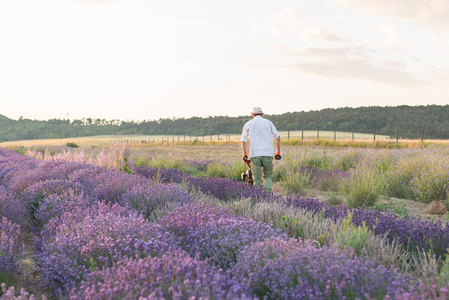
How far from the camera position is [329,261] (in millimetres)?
2508

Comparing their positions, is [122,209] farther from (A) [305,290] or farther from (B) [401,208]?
(B) [401,208]

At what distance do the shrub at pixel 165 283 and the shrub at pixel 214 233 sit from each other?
1.73 feet

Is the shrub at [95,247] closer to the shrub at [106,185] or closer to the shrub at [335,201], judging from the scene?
the shrub at [106,185]

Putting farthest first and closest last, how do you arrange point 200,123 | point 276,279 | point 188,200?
point 200,123, point 188,200, point 276,279

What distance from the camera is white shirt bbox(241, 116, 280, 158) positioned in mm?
7254

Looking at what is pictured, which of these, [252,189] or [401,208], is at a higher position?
[252,189]

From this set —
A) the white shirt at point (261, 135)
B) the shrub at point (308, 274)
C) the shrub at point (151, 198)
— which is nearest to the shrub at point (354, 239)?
the shrub at point (308, 274)

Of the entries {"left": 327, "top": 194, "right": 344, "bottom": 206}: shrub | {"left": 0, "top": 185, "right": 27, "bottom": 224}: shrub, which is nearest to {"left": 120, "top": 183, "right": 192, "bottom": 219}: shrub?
{"left": 0, "top": 185, "right": 27, "bottom": 224}: shrub

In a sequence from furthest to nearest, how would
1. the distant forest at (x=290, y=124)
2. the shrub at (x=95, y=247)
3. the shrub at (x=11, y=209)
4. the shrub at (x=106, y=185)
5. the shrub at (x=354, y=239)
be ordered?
the distant forest at (x=290, y=124)
the shrub at (x=106, y=185)
the shrub at (x=11, y=209)
the shrub at (x=354, y=239)
the shrub at (x=95, y=247)

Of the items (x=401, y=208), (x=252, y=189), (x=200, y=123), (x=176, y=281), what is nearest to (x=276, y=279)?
(x=176, y=281)

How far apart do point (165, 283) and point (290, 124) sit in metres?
72.4

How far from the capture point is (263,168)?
770cm

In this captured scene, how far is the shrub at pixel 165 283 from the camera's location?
6.69 ft

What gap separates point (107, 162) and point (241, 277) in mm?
7900
